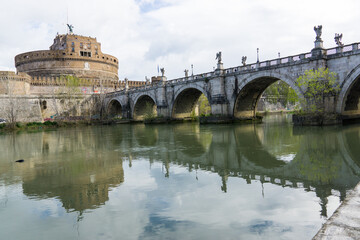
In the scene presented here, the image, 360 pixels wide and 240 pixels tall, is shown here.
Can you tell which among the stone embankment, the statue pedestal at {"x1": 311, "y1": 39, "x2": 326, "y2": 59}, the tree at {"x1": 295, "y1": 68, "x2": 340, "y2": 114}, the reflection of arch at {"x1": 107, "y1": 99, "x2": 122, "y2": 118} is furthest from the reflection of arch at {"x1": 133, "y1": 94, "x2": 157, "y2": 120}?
the stone embankment

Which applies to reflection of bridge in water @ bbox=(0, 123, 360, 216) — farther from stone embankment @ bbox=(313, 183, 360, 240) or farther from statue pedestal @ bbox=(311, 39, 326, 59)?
statue pedestal @ bbox=(311, 39, 326, 59)

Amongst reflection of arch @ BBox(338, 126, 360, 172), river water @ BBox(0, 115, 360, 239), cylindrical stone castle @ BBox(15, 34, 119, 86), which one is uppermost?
cylindrical stone castle @ BBox(15, 34, 119, 86)

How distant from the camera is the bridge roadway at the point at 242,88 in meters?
21.0

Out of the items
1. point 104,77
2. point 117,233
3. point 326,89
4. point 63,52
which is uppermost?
point 63,52

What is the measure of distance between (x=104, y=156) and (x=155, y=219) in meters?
7.34

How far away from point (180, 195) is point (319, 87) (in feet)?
61.3

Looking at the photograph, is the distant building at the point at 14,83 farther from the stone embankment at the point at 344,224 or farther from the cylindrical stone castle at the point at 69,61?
the stone embankment at the point at 344,224

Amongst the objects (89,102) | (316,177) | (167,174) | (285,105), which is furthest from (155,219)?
(285,105)

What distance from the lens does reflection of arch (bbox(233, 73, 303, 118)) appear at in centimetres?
2778

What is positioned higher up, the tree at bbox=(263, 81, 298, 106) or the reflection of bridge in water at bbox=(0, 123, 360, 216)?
the tree at bbox=(263, 81, 298, 106)

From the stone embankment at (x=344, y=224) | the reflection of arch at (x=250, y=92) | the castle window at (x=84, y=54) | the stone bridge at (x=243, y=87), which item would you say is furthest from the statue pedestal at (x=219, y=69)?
the castle window at (x=84, y=54)

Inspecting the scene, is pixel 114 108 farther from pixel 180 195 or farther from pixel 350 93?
pixel 180 195

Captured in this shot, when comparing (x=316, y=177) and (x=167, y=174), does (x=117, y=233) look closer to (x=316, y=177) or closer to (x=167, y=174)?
(x=167, y=174)

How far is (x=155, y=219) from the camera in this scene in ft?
16.7
